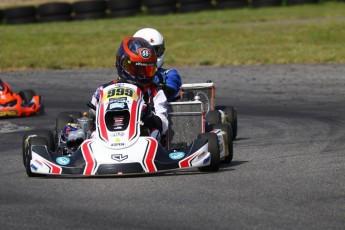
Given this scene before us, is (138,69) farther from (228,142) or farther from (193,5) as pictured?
(193,5)

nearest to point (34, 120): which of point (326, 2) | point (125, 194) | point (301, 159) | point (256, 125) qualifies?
point (256, 125)

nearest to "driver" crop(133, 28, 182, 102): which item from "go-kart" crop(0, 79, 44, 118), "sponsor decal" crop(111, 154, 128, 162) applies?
"sponsor decal" crop(111, 154, 128, 162)

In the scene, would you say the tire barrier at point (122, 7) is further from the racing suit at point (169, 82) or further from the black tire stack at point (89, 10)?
the racing suit at point (169, 82)

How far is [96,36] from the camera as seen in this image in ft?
74.5

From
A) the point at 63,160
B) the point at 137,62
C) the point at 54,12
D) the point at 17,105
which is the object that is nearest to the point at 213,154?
the point at 63,160

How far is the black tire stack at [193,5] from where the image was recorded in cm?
2762

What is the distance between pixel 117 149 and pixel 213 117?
2141 mm

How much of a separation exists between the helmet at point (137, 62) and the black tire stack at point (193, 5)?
64.2ft

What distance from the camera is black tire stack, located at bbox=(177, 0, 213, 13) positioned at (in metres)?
27.6

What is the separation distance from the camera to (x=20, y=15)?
2662 cm

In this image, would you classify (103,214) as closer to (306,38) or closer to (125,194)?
(125,194)

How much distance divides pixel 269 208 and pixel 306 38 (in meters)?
15.5

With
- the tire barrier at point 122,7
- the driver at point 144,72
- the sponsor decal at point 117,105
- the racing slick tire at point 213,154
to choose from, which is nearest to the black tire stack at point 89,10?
the tire barrier at point 122,7

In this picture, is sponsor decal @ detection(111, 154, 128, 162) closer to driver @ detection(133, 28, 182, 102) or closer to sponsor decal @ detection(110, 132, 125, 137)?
sponsor decal @ detection(110, 132, 125, 137)
